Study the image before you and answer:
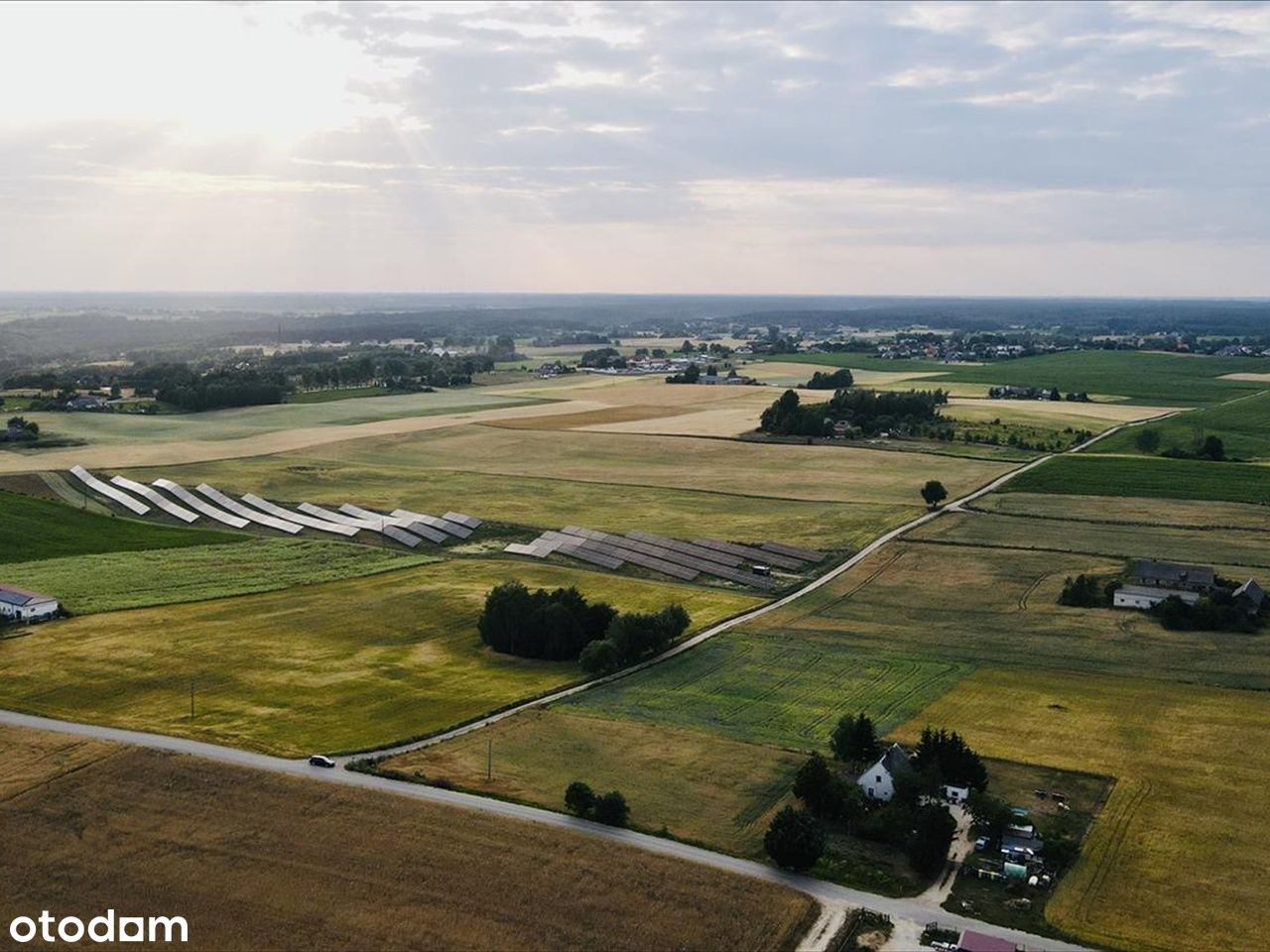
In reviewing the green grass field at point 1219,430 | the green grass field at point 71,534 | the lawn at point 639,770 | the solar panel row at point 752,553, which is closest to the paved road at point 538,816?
the lawn at point 639,770

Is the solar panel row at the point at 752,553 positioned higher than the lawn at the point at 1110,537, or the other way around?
the lawn at the point at 1110,537

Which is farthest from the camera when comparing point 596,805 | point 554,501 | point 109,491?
point 109,491

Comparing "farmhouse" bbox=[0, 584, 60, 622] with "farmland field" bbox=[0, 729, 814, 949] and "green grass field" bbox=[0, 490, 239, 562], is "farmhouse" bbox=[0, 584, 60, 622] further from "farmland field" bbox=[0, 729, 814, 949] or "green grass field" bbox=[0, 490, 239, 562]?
"farmland field" bbox=[0, 729, 814, 949]

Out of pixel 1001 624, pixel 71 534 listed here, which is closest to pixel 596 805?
pixel 1001 624

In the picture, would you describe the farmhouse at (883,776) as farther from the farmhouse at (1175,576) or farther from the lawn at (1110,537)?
the lawn at (1110,537)

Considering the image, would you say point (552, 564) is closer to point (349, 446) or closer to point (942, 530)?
point (942, 530)

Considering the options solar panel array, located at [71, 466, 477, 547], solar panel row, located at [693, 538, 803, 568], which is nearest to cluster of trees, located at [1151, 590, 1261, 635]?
solar panel row, located at [693, 538, 803, 568]

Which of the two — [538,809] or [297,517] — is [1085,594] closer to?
[538,809]
